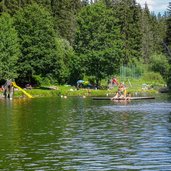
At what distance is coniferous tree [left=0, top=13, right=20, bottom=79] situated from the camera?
306 feet

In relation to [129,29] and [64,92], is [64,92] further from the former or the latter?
[129,29]

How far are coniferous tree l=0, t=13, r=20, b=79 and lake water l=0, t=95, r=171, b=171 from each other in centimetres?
4901

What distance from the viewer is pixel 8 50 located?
94562mm

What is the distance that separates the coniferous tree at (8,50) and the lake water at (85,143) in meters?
49.0

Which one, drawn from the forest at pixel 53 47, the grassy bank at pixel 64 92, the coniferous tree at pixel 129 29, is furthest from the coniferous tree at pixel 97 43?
the coniferous tree at pixel 129 29

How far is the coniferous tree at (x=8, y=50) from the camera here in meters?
93.4

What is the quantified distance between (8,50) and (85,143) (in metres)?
67.7

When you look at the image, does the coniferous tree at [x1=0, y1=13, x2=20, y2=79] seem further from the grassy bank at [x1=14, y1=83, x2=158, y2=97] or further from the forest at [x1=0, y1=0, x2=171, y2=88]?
the grassy bank at [x1=14, y1=83, x2=158, y2=97]

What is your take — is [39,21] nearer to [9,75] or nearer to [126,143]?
[9,75]

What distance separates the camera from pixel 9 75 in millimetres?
93188

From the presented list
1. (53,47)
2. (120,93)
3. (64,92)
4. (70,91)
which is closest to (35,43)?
(53,47)

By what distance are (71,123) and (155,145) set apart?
13.5m

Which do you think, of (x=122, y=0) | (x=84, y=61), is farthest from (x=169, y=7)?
(x=84, y=61)

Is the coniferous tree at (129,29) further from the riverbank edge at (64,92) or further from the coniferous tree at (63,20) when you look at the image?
the riverbank edge at (64,92)
